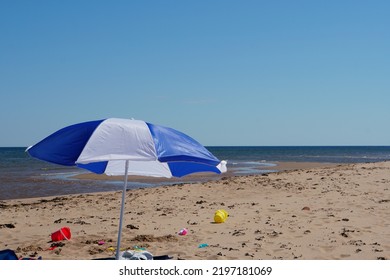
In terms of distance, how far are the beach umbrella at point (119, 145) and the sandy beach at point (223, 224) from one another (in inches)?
94.9

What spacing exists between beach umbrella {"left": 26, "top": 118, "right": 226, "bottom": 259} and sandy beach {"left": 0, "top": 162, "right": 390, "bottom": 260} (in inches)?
94.9

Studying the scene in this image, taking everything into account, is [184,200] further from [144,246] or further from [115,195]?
[144,246]

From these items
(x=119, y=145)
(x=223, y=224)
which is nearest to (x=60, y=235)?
(x=223, y=224)

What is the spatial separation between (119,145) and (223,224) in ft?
17.2

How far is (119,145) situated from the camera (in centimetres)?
432

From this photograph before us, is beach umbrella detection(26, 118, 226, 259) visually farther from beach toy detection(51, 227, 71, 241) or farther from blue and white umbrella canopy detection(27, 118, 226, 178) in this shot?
beach toy detection(51, 227, 71, 241)

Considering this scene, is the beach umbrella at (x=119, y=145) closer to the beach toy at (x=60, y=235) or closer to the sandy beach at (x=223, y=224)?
the sandy beach at (x=223, y=224)

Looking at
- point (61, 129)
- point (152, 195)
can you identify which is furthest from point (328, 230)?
point (152, 195)

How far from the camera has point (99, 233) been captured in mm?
8469

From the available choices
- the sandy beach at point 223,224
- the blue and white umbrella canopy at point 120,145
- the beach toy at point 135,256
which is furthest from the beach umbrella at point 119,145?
the sandy beach at point 223,224

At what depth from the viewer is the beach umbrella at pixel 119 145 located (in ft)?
13.9

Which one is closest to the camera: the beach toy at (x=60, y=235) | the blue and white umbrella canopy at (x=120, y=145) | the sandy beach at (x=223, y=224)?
the blue and white umbrella canopy at (x=120, y=145)

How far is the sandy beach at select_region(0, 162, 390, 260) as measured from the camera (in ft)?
22.2
